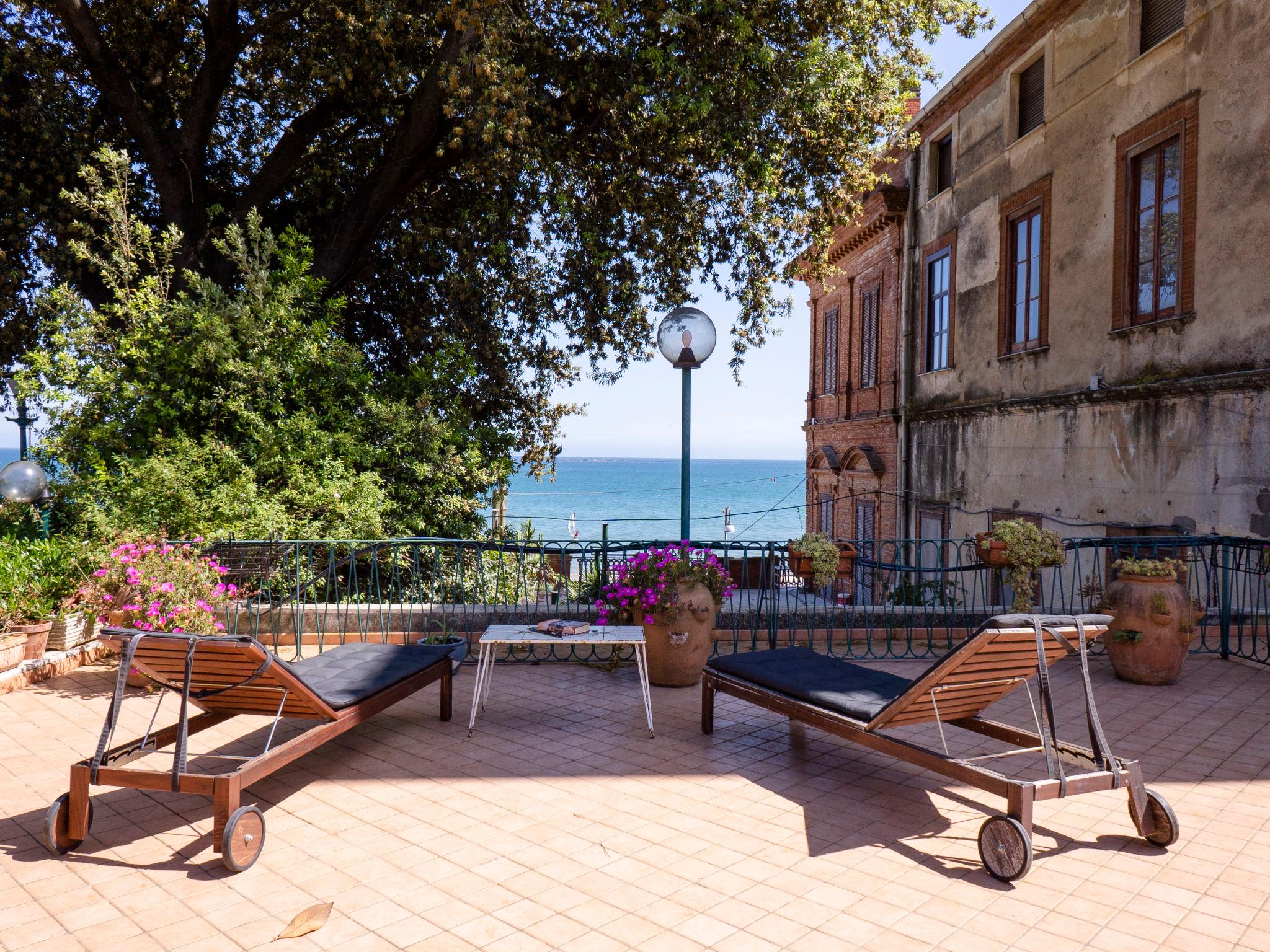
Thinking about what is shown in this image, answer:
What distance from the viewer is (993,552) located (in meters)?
8.32

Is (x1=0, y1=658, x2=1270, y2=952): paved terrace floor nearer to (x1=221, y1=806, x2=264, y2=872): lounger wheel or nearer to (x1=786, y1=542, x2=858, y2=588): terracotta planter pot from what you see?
(x1=221, y1=806, x2=264, y2=872): lounger wheel

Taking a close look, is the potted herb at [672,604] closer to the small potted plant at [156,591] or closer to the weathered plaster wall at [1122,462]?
the small potted plant at [156,591]

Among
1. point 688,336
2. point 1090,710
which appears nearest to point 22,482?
point 688,336

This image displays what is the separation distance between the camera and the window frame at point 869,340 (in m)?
20.8

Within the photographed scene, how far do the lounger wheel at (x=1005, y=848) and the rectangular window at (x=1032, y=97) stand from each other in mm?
13910

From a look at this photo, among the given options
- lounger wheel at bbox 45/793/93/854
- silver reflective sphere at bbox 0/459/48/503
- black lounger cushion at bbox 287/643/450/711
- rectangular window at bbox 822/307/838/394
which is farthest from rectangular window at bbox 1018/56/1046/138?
lounger wheel at bbox 45/793/93/854

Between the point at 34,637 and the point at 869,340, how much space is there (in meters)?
18.2

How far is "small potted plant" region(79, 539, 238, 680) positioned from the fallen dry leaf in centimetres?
394

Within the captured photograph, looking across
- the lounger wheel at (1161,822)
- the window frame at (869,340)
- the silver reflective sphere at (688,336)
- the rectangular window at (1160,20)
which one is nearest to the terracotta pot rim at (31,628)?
the silver reflective sphere at (688,336)

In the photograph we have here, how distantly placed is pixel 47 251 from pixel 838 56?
1071cm

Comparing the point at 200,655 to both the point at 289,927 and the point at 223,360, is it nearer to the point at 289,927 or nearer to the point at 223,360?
the point at 289,927

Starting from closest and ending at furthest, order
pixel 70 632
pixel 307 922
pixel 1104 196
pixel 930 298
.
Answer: pixel 307 922, pixel 70 632, pixel 1104 196, pixel 930 298

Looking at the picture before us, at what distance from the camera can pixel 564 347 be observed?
14516 mm

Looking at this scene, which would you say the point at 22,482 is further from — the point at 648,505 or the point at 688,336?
the point at 648,505
